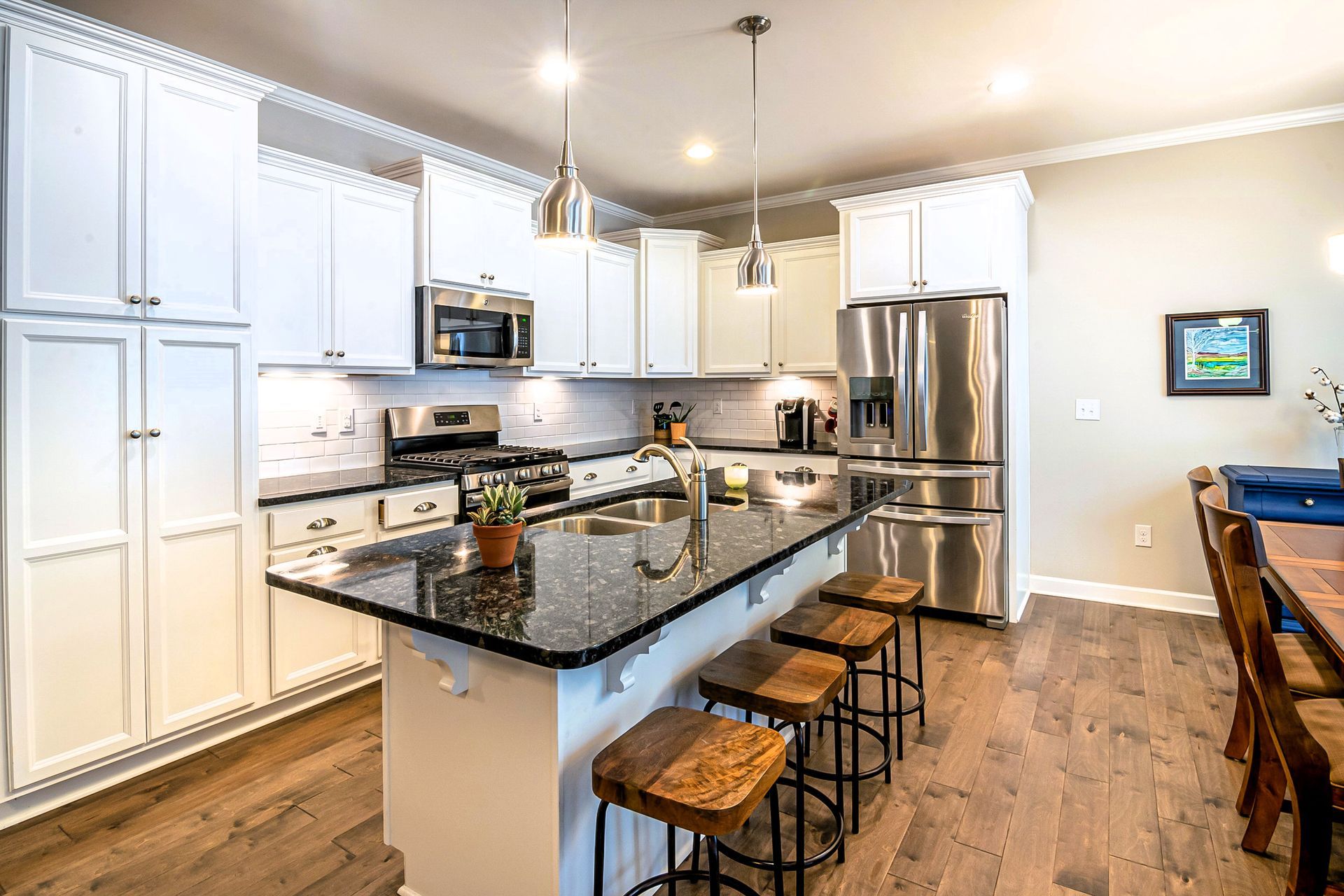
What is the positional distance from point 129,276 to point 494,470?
1592 millimetres

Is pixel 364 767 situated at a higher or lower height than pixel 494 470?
lower

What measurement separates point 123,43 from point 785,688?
279cm

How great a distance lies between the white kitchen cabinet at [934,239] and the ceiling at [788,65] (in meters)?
0.30

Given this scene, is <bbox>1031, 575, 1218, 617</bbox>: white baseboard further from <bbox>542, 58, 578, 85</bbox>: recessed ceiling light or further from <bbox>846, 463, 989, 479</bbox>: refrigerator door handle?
<bbox>542, 58, 578, 85</bbox>: recessed ceiling light

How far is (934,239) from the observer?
3871mm

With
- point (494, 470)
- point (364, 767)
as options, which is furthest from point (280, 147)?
point (364, 767)

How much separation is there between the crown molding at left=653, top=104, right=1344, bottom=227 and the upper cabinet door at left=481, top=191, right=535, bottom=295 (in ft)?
5.94

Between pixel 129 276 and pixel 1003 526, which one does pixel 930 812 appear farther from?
pixel 129 276

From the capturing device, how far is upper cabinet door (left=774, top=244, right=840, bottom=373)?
4.51 meters

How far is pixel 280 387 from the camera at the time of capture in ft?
10.4

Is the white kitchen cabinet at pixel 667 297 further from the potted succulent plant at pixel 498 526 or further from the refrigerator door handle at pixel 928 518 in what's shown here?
the potted succulent plant at pixel 498 526

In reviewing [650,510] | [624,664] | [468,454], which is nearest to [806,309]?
[468,454]

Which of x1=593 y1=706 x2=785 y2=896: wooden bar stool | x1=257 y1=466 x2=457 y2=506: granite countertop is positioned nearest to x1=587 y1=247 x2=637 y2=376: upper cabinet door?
x1=257 y1=466 x2=457 y2=506: granite countertop

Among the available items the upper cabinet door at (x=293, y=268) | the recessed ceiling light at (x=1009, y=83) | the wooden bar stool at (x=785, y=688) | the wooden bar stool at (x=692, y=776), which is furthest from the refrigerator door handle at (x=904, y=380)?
the upper cabinet door at (x=293, y=268)
